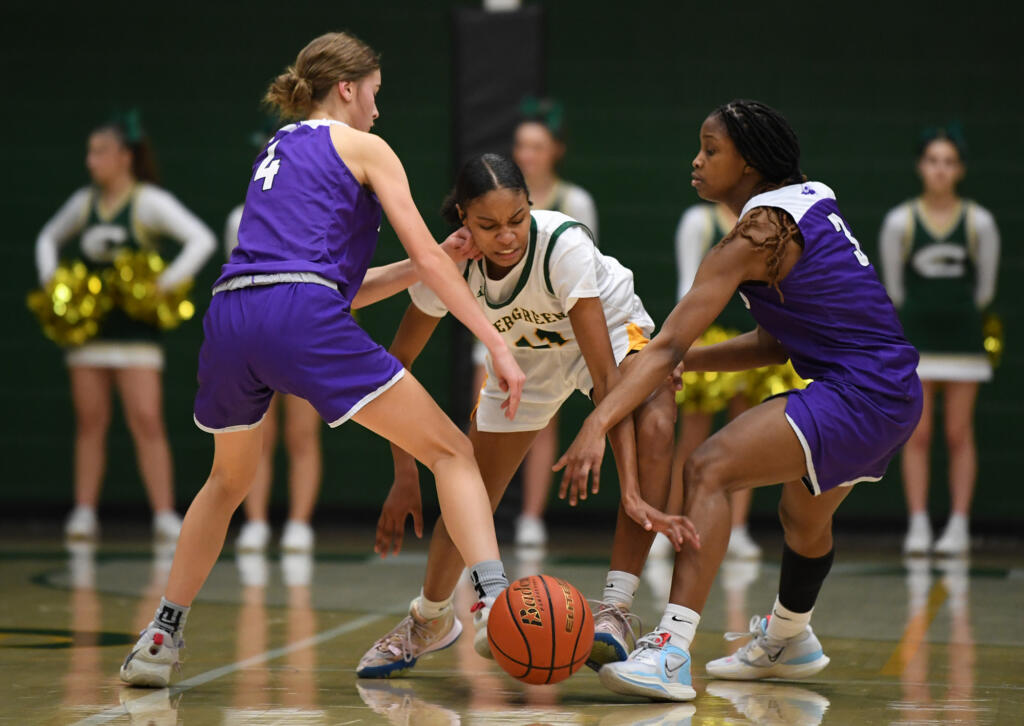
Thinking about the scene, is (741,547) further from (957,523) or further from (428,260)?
(428,260)

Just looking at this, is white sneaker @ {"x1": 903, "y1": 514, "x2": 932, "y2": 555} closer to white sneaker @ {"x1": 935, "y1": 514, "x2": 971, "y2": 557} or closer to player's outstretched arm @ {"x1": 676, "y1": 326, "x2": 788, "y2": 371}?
white sneaker @ {"x1": 935, "y1": 514, "x2": 971, "y2": 557}

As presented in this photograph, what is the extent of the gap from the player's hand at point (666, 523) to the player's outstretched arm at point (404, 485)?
2.13 feet

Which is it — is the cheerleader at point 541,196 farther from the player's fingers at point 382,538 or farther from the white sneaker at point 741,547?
the player's fingers at point 382,538

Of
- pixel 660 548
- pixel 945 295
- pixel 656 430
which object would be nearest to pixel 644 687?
pixel 656 430

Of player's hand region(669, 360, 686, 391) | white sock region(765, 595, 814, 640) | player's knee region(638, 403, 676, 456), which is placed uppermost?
player's hand region(669, 360, 686, 391)

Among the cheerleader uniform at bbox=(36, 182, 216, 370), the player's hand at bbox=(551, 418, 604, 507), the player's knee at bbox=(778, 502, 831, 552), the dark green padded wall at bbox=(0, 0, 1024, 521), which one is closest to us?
the player's hand at bbox=(551, 418, 604, 507)

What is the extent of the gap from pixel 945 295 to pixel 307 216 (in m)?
4.86

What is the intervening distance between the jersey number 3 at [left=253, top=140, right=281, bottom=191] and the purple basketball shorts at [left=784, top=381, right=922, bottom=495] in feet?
4.85

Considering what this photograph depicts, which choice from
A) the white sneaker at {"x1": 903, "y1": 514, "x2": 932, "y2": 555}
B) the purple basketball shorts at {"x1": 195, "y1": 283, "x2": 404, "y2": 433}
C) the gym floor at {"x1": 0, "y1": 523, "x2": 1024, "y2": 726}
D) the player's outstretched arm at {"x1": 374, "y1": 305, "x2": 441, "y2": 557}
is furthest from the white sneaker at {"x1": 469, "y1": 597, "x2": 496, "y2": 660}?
the white sneaker at {"x1": 903, "y1": 514, "x2": 932, "y2": 555}

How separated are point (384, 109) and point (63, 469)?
9.74 ft

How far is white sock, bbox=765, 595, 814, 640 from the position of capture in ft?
13.8

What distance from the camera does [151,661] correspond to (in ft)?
12.9

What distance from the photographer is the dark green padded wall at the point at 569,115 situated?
8641 mm

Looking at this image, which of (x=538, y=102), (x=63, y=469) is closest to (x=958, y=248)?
(x=538, y=102)
